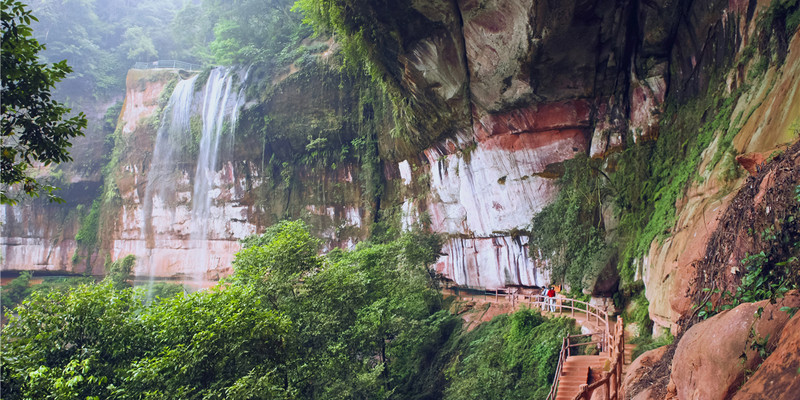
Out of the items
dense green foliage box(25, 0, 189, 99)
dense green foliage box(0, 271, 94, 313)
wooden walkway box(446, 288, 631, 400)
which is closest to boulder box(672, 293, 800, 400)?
wooden walkway box(446, 288, 631, 400)

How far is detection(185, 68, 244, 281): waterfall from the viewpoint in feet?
95.7

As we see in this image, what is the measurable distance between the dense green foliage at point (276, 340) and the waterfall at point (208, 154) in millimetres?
16224

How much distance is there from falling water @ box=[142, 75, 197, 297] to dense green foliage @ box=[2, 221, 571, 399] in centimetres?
2003

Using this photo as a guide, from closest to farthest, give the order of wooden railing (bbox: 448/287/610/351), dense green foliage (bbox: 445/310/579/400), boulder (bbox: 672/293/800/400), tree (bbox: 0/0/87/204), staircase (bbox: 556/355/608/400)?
boulder (bbox: 672/293/800/400) → tree (bbox: 0/0/87/204) → staircase (bbox: 556/355/608/400) → wooden railing (bbox: 448/287/610/351) → dense green foliage (bbox: 445/310/579/400)

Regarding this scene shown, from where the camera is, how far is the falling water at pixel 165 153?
103 ft

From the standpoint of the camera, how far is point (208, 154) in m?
30.4

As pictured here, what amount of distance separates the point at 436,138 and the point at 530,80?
6218mm

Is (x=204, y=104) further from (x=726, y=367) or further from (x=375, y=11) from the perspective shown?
(x=726, y=367)

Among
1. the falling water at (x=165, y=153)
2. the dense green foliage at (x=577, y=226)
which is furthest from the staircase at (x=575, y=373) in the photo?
the falling water at (x=165, y=153)

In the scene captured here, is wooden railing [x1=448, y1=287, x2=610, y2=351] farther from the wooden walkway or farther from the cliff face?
the cliff face

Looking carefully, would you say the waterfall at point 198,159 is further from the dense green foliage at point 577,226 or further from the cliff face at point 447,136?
the dense green foliage at point 577,226

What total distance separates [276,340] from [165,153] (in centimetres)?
2818

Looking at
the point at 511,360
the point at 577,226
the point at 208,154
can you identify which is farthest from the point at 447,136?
the point at 208,154

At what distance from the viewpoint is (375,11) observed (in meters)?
12.9
